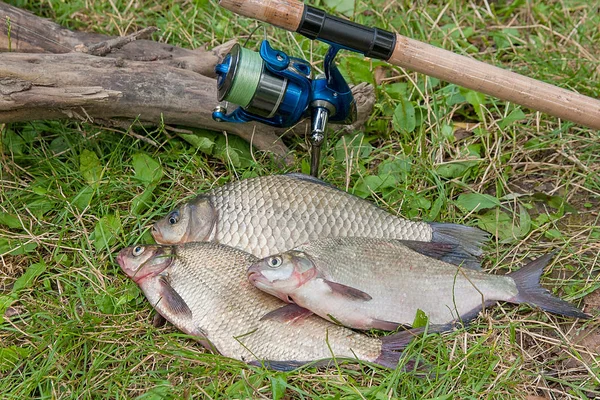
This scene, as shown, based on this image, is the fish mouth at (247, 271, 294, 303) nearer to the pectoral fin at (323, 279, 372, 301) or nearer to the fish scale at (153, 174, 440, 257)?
the pectoral fin at (323, 279, 372, 301)

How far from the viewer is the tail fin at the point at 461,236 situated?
11.2 feet

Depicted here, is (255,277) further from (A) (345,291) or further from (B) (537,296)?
(B) (537,296)

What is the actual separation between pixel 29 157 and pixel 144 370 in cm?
141

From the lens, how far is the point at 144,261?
10.8ft

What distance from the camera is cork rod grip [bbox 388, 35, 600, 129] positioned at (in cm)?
322

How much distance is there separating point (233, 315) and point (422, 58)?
137 cm

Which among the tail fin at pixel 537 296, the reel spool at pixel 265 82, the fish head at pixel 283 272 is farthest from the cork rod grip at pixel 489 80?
the fish head at pixel 283 272

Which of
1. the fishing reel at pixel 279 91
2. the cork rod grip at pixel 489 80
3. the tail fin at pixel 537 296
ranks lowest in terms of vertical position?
the tail fin at pixel 537 296

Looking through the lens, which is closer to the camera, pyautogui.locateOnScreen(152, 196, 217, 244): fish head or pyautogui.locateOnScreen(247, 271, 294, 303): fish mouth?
pyautogui.locateOnScreen(247, 271, 294, 303): fish mouth

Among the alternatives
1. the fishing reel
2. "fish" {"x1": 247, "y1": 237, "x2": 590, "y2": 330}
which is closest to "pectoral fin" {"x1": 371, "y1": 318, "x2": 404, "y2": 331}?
"fish" {"x1": 247, "y1": 237, "x2": 590, "y2": 330}

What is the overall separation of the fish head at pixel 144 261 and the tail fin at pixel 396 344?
101 centimetres

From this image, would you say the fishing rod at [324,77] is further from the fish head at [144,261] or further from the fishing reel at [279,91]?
the fish head at [144,261]

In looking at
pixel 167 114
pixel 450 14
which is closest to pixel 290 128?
pixel 167 114

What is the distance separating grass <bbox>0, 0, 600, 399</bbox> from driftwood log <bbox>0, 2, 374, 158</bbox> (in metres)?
0.18
